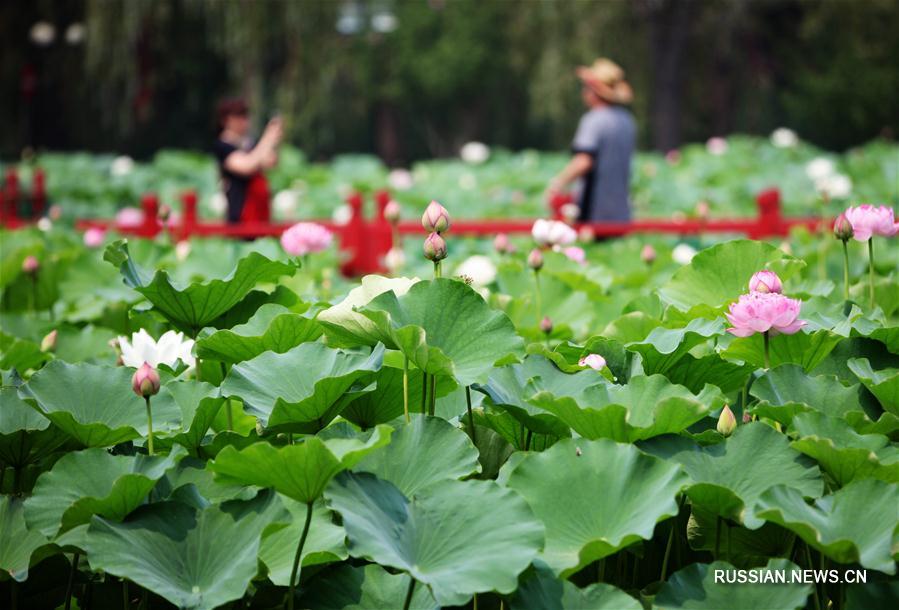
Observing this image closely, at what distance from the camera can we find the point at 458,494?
1176 millimetres

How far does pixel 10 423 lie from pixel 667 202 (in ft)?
23.1

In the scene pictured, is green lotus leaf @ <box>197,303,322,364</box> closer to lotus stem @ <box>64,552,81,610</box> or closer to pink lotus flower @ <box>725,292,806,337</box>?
lotus stem @ <box>64,552,81,610</box>

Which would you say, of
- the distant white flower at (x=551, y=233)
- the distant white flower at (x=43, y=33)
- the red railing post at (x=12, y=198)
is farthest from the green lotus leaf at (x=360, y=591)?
the distant white flower at (x=43, y=33)

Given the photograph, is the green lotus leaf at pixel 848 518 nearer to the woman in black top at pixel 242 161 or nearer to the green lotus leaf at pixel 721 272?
the green lotus leaf at pixel 721 272

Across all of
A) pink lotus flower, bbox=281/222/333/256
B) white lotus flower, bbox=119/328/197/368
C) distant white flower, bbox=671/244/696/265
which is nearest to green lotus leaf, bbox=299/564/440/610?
white lotus flower, bbox=119/328/197/368

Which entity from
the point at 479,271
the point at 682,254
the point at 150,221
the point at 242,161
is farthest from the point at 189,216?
the point at 479,271

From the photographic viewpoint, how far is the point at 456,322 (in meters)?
1.42

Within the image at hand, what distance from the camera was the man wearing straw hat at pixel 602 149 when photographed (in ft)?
16.5

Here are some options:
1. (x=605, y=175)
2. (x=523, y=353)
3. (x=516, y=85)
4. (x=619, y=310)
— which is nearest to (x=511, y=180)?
(x=605, y=175)

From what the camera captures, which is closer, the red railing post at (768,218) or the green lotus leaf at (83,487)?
the green lotus leaf at (83,487)

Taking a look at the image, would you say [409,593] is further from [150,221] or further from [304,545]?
[150,221]

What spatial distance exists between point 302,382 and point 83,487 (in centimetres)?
27

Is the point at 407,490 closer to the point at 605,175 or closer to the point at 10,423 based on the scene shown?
the point at 10,423

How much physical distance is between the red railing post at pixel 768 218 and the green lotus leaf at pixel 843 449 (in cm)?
338
